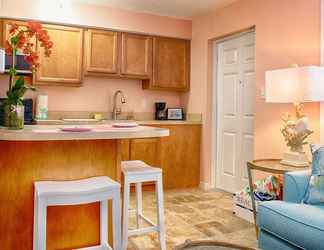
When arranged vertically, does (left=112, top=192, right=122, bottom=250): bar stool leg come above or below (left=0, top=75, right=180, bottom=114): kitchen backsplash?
below

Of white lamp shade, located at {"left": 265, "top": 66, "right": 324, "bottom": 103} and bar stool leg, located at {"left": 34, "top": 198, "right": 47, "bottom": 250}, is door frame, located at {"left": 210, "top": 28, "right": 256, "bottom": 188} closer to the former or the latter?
white lamp shade, located at {"left": 265, "top": 66, "right": 324, "bottom": 103}

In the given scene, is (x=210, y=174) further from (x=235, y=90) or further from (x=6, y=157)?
(x=6, y=157)

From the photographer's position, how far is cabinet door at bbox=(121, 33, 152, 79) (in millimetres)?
4477

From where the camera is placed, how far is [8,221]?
83.4 inches

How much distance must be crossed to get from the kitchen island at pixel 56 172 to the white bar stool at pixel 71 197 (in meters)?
0.16

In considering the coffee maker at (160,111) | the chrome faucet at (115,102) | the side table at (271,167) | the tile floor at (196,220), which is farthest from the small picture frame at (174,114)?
the side table at (271,167)

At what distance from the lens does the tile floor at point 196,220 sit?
8.92ft

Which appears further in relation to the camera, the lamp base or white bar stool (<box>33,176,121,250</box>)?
the lamp base

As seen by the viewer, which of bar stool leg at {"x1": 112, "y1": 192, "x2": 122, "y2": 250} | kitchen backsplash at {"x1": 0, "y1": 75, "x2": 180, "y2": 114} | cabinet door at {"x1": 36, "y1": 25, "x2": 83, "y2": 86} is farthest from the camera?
kitchen backsplash at {"x1": 0, "y1": 75, "x2": 180, "y2": 114}

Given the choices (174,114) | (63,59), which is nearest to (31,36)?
(63,59)

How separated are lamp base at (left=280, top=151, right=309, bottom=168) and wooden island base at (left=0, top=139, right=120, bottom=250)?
4.77 ft

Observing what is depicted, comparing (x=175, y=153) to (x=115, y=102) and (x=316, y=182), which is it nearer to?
(x=115, y=102)

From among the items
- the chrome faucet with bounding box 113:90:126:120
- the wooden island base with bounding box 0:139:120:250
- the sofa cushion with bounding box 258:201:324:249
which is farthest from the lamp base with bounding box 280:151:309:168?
the chrome faucet with bounding box 113:90:126:120

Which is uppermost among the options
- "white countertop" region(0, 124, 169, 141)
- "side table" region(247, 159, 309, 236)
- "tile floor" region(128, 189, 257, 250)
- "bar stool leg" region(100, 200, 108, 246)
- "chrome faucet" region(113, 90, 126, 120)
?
"chrome faucet" region(113, 90, 126, 120)
